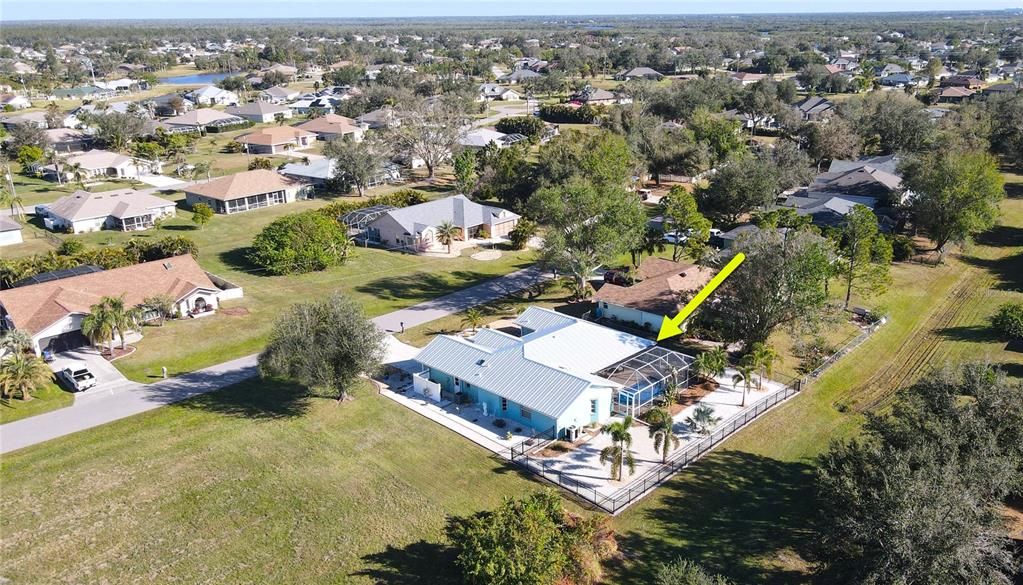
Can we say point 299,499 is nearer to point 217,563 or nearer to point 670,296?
point 217,563

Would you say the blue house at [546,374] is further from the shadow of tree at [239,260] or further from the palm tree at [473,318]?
the shadow of tree at [239,260]

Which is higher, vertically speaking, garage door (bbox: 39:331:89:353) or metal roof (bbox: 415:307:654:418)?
metal roof (bbox: 415:307:654:418)

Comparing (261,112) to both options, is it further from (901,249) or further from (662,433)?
(662,433)

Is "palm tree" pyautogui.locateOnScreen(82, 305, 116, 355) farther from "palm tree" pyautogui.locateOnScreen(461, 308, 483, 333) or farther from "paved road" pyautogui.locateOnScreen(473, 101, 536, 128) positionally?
"paved road" pyautogui.locateOnScreen(473, 101, 536, 128)

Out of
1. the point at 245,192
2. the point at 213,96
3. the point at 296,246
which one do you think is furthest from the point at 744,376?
the point at 213,96

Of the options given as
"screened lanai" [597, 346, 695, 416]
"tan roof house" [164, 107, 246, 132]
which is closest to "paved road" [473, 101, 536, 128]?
"tan roof house" [164, 107, 246, 132]

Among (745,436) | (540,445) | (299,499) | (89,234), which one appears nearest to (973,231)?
(745,436)
